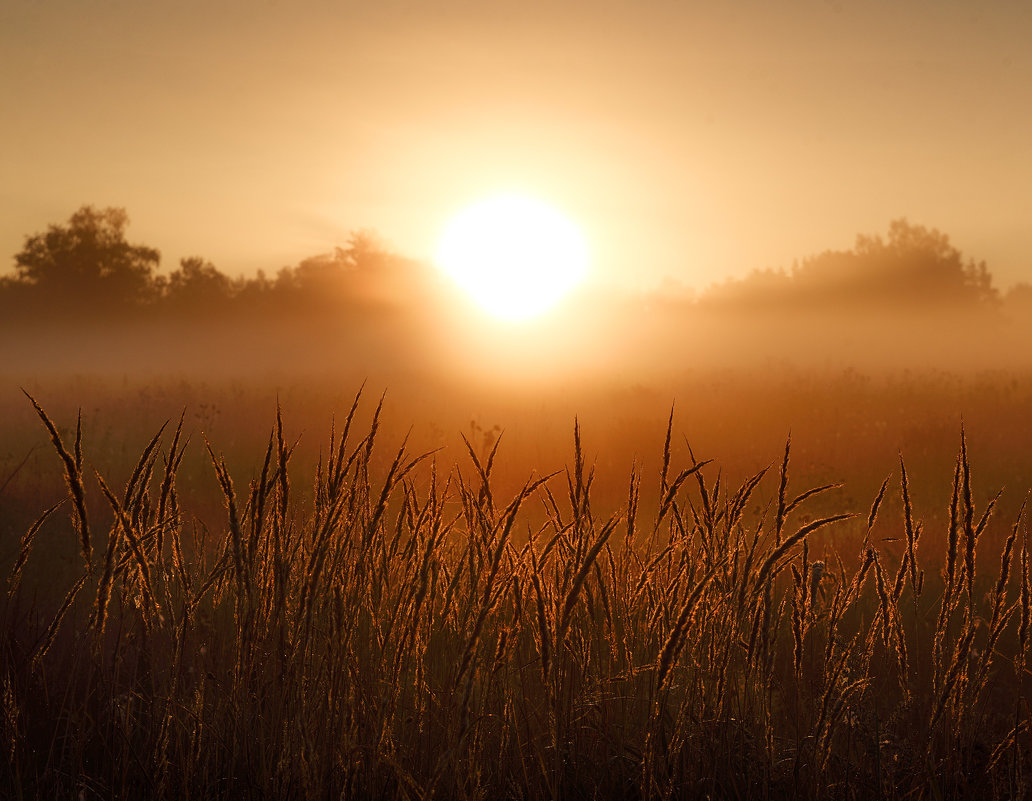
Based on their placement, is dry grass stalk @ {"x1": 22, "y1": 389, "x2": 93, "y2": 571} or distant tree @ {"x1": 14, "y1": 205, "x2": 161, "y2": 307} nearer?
dry grass stalk @ {"x1": 22, "y1": 389, "x2": 93, "y2": 571}

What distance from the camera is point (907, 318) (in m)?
54.9

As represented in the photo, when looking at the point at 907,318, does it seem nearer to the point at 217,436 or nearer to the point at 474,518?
the point at 217,436

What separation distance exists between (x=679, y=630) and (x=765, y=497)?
6.63m

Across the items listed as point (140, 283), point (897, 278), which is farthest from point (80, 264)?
point (897, 278)

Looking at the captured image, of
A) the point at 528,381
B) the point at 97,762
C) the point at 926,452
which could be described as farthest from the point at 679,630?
the point at 528,381

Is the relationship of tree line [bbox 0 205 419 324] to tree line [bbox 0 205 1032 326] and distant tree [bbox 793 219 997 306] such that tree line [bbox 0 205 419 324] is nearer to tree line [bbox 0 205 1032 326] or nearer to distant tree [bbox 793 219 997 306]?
tree line [bbox 0 205 1032 326]

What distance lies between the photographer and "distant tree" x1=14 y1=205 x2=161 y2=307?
46562 millimetres

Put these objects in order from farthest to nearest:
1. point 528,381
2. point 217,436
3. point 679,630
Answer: point 528,381 < point 217,436 < point 679,630

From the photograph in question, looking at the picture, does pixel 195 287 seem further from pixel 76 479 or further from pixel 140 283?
pixel 76 479

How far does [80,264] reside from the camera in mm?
46750

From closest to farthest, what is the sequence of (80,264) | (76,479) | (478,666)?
(76,479) < (478,666) < (80,264)

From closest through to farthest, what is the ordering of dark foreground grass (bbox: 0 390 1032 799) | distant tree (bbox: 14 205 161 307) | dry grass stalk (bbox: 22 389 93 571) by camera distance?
dry grass stalk (bbox: 22 389 93 571)
dark foreground grass (bbox: 0 390 1032 799)
distant tree (bbox: 14 205 161 307)

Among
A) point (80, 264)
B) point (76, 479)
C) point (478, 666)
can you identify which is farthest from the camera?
point (80, 264)

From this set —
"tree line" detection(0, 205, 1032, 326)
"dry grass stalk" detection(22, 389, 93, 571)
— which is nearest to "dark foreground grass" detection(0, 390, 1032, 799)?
"dry grass stalk" detection(22, 389, 93, 571)
